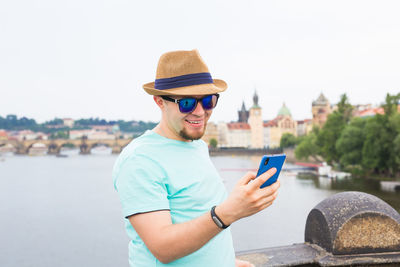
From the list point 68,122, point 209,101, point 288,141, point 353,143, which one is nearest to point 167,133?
point 209,101

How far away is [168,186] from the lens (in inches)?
54.8

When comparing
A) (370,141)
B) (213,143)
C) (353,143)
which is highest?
(370,141)

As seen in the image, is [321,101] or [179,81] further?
[321,101]

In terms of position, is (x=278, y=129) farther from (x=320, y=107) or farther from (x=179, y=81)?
(x=179, y=81)

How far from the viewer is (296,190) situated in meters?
27.2

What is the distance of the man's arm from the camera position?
1203 mm

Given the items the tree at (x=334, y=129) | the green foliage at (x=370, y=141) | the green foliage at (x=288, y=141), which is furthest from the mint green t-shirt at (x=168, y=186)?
the green foliage at (x=288, y=141)

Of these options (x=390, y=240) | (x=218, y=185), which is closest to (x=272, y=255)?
(x=390, y=240)

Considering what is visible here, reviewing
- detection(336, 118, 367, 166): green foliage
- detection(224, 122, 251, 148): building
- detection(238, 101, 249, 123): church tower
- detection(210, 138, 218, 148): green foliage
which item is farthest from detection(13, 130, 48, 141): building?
detection(336, 118, 367, 166): green foliage

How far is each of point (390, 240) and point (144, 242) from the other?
224 cm

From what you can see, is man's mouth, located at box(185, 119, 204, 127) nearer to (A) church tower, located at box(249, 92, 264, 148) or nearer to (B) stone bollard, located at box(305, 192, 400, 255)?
(B) stone bollard, located at box(305, 192, 400, 255)

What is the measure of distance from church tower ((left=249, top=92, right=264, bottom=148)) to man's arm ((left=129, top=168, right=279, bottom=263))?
99.9 m

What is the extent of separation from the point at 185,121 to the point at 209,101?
0.12 metres

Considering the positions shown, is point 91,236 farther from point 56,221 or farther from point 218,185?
point 218,185
